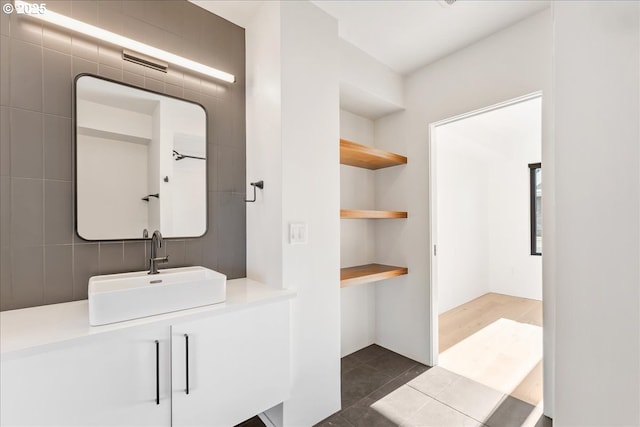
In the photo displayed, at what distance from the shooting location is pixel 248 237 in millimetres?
1873

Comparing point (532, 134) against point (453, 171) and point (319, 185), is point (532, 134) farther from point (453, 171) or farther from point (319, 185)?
point (319, 185)

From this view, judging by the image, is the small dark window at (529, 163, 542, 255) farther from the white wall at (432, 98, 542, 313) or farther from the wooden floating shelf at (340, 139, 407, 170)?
the wooden floating shelf at (340, 139, 407, 170)

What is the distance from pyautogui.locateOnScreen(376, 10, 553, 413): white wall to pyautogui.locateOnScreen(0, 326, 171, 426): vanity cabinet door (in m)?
1.94

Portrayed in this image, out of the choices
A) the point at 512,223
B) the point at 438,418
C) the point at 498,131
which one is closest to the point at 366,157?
the point at 438,418

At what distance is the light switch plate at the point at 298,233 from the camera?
5.27 feet

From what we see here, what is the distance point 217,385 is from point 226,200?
1.03 m

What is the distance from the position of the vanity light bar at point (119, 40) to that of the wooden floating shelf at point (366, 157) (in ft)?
2.97

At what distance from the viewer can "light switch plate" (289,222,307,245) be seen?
1606mm

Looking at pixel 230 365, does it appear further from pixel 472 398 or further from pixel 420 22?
pixel 420 22

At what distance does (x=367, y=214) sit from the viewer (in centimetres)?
225

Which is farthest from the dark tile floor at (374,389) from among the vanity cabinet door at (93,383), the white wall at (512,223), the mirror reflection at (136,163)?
the white wall at (512,223)

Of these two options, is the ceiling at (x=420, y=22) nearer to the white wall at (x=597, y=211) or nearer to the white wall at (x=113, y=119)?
the white wall at (x=113, y=119)

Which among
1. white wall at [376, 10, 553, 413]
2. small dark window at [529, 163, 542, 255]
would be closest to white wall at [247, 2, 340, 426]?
white wall at [376, 10, 553, 413]

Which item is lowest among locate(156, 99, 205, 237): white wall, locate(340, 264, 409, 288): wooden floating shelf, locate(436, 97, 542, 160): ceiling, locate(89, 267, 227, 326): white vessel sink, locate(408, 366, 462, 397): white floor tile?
locate(408, 366, 462, 397): white floor tile
